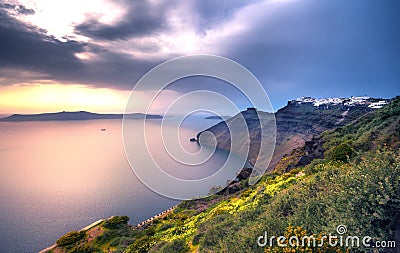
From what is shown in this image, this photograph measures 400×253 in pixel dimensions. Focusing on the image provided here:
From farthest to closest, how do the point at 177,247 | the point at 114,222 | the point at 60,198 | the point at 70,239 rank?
the point at 60,198, the point at 114,222, the point at 70,239, the point at 177,247

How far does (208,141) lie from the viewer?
14925 cm

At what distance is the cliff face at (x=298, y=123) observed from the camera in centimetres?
8378

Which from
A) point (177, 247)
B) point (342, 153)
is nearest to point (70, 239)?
point (177, 247)

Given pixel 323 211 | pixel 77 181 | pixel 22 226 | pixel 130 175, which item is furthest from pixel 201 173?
pixel 323 211

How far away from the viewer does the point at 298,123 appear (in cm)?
11500

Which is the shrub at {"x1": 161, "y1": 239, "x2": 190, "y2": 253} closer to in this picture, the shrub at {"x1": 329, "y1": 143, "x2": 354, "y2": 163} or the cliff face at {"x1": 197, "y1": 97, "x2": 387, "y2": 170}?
the shrub at {"x1": 329, "y1": 143, "x2": 354, "y2": 163}

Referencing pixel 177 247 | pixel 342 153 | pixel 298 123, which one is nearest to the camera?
pixel 177 247

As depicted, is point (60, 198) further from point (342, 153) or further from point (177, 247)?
point (342, 153)

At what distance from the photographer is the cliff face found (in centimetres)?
8378

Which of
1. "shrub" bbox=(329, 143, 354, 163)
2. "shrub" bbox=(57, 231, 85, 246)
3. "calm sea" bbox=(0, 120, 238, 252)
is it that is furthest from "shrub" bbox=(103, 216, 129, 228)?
"shrub" bbox=(329, 143, 354, 163)

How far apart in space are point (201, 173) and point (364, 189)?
227ft

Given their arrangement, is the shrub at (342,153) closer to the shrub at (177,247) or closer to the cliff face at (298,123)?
the shrub at (177,247)

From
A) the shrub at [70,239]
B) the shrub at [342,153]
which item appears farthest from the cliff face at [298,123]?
the shrub at [70,239]

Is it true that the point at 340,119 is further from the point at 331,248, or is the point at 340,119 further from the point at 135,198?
the point at 331,248
